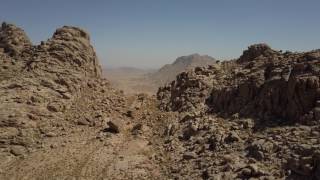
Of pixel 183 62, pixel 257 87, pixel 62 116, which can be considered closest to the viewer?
pixel 257 87

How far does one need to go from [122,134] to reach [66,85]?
6.87 metres

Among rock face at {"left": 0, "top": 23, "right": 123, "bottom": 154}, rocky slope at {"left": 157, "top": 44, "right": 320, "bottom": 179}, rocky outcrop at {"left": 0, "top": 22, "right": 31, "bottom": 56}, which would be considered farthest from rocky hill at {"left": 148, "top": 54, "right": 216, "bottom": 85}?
rocky slope at {"left": 157, "top": 44, "right": 320, "bottom": 179}

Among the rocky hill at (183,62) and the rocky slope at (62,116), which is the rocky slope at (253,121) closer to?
the rocky slope at (62,116)

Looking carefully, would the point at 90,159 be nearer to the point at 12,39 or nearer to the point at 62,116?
the point at 62,116

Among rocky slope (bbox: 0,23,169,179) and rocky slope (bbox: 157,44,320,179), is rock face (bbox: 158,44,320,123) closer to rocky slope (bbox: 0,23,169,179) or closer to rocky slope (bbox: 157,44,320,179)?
rocky slope (bbox: 157,44,320,179)

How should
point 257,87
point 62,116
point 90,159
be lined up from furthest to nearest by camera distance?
point 62,116
point 257,87
point 90,159

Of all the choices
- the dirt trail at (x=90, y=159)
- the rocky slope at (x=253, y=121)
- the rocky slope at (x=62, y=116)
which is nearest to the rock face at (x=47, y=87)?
the rocky slope at (x=62, y=116)

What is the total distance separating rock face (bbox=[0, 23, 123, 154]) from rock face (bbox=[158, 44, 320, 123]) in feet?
19.1

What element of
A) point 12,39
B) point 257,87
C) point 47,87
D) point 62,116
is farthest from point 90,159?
point 12,39

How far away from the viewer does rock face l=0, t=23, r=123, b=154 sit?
2797 cm

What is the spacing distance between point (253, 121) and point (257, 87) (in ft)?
10.0

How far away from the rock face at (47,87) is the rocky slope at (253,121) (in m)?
6.03

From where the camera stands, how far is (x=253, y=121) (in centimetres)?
2567

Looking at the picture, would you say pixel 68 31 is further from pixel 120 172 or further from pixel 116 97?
pixel 120 172
